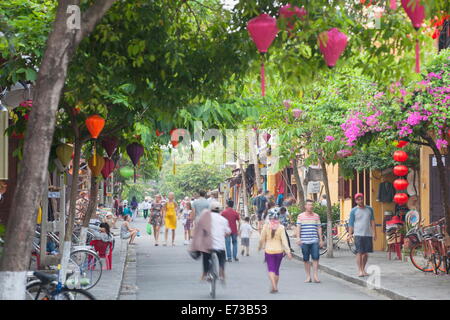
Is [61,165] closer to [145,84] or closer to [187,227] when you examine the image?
[145,84]

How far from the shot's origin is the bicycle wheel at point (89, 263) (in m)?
14.7

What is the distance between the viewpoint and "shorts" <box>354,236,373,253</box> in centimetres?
1662

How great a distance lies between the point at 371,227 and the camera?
1688 centimetres

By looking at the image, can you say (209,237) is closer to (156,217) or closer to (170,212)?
(170,212)

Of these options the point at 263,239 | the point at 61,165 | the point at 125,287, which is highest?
the point at 61,165

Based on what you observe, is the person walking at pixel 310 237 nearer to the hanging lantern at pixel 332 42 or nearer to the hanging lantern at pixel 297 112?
the hanging lantern at pixel 297 112

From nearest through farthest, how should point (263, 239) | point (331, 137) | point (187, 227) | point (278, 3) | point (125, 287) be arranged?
point (278, 3)
point (263, 239)
point (125, 287)
point (331, 137)
point (187, 227)

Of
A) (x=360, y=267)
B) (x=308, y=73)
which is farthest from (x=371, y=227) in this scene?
(x=308, y=73)

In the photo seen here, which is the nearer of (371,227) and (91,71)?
(91,71)

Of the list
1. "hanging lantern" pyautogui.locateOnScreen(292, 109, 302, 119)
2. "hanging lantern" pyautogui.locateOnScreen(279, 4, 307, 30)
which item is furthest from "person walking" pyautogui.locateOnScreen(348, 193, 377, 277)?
"hanging lantern" pyautogui.locateOnScreen(279, 4, 307, 30)

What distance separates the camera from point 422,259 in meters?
18.3

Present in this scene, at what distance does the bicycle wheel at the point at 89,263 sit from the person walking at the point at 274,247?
3190 millimetres

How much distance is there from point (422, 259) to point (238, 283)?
496 cm
